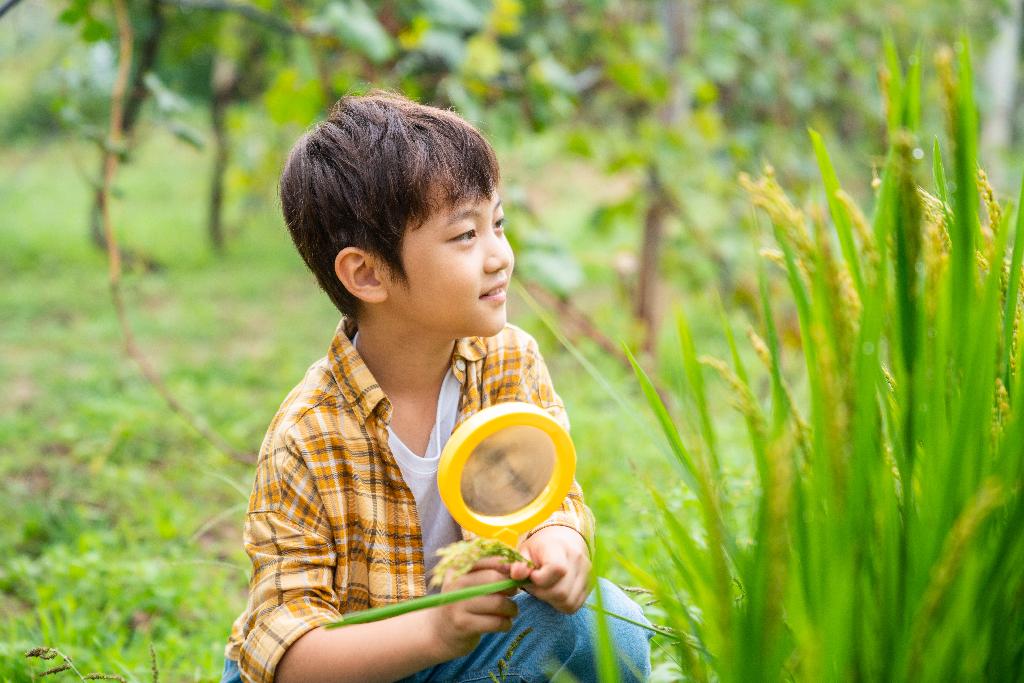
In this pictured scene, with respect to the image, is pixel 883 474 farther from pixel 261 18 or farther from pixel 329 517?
pixel 261 18

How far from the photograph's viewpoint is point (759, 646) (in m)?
0.71

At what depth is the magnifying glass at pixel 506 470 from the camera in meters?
0.99

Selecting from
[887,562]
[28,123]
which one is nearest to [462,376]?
[887,562]

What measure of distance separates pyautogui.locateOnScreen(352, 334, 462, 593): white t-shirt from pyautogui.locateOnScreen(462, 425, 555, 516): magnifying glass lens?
0.28 m

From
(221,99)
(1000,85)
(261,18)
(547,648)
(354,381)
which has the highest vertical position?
(221,99)

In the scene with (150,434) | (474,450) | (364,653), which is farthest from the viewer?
(150,434)

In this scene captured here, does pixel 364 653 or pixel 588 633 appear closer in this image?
pixel 364 653

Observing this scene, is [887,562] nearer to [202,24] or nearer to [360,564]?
[360,564]

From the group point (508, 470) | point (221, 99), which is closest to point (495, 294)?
point (508, 470)

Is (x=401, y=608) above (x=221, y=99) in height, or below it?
below

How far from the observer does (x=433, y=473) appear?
53.1 inches

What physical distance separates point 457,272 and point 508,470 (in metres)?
0.32

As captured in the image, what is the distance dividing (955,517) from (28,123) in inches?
323

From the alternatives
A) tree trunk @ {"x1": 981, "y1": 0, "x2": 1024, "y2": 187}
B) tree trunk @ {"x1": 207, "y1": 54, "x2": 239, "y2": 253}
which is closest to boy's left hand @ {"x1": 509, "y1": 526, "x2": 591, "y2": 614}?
tree trunk @ {"x1": 207, "y1": 54, "x2": 239, "y2": 253}
